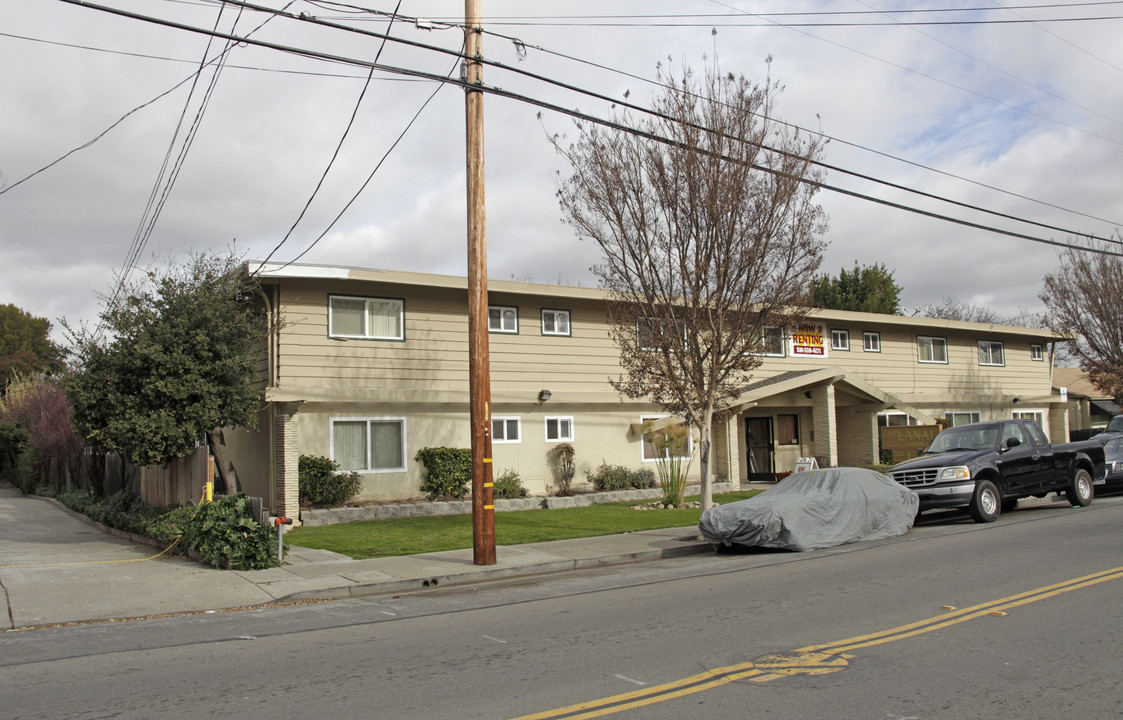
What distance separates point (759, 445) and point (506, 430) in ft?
35.3

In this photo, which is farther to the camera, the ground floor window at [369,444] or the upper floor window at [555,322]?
the upper floor window at [555,322]

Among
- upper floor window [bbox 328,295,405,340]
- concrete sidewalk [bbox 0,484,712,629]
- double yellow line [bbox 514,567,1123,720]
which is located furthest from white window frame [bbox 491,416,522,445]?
double yellow line [bbox 514,567,1123,720]

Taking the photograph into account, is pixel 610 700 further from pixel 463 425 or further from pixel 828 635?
pixel 463 425

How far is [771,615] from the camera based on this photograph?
27.4 feet

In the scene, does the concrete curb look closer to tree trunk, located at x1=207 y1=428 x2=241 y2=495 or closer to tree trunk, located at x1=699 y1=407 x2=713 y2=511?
tree trunk, located at x1=699 y1=407 x2=713 y2=511

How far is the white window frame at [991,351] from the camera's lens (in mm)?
34312

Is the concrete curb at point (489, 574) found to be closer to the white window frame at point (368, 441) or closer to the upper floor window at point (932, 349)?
the white window frame at point (368, 441)

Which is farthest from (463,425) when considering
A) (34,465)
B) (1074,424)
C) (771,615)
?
(1074,424)

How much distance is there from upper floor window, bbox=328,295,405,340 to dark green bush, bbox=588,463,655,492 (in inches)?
252

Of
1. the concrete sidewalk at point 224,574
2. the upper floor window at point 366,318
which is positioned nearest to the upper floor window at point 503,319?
the upper floor window at point 366,318

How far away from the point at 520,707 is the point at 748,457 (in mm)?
23946

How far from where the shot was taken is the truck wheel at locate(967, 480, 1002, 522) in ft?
51.2

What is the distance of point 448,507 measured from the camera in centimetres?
1947

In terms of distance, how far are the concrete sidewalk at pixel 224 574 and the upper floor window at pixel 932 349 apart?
19558 millimetres
